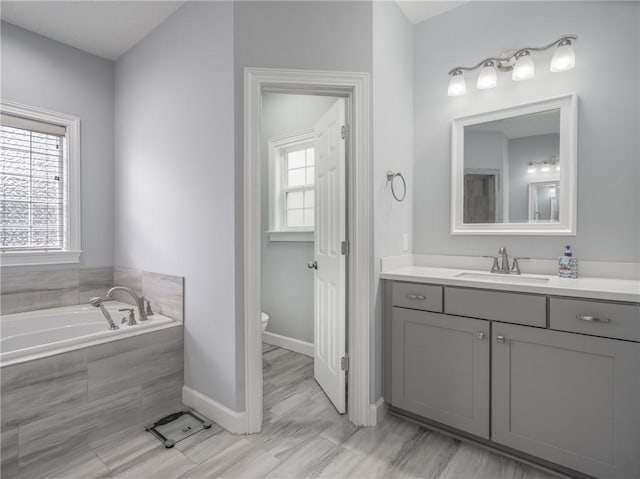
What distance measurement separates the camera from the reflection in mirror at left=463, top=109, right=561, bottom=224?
2.04m

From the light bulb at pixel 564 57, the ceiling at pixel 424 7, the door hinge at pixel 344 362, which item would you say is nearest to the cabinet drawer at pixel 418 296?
the door hinge at pixel 344 362

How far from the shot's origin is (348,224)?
6.84 feet

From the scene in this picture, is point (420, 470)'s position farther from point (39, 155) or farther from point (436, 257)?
point (39, 155)

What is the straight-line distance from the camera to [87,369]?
1.89m

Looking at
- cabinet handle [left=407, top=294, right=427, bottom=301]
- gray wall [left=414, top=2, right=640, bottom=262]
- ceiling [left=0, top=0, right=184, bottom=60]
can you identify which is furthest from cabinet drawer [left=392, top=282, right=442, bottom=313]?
ceiling [left=0, top=0, right=184, bottom=60]

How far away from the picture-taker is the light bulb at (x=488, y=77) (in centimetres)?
214

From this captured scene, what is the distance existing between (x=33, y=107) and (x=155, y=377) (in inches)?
91.6

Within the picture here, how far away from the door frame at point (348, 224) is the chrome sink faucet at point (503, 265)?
821 millimetres

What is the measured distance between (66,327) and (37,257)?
62 centimetres

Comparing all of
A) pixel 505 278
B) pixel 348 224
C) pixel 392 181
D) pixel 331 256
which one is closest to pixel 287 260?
pixel 331 256

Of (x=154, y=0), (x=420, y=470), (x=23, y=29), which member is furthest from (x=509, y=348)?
(x=23, y=29)

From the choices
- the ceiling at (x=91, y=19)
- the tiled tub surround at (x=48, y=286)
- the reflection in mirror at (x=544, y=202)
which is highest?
the ceiling at (x=91, y=19)

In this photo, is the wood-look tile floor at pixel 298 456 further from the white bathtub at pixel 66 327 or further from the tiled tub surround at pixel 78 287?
the tiled tub surround at pixel 78 287

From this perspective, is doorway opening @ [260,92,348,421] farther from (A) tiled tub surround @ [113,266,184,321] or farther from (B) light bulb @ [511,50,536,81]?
(B) light bulb @ [511,50,536,81]
